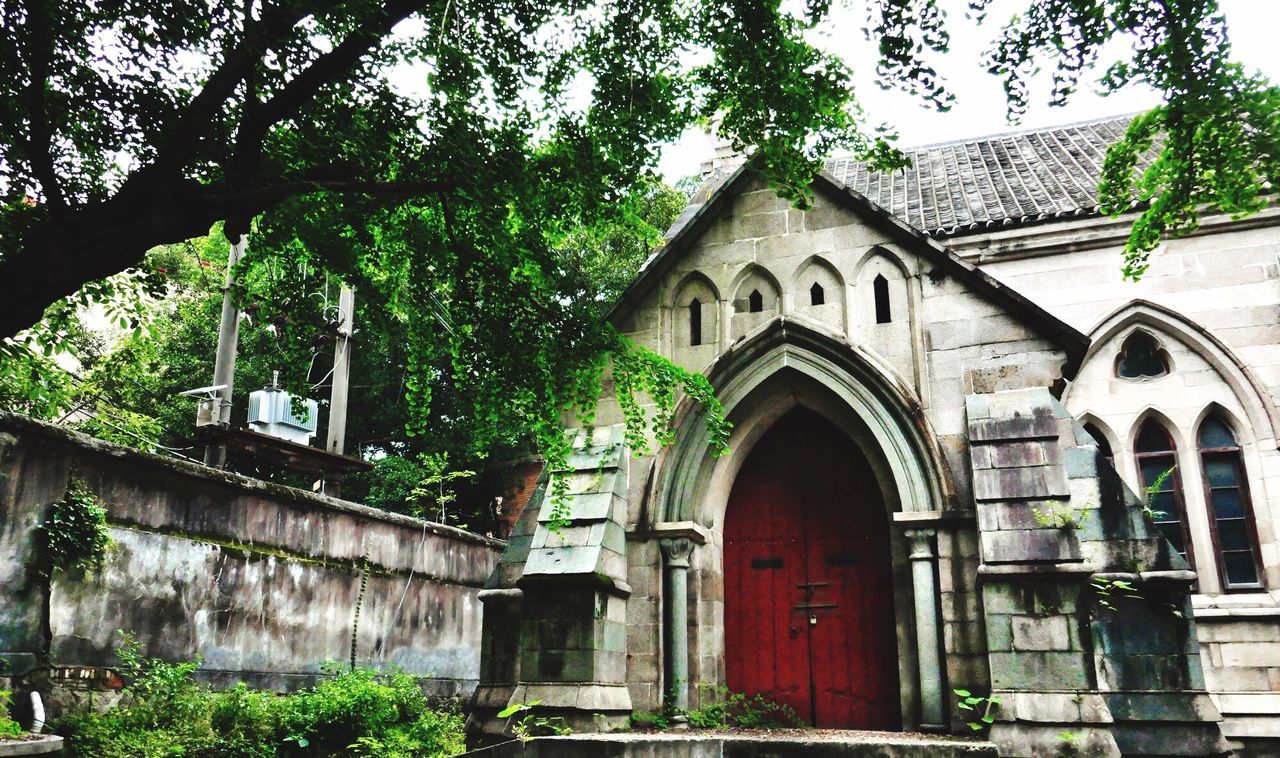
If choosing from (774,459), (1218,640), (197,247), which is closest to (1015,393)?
(774,459)

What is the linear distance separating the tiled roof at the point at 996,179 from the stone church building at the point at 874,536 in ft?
11.1

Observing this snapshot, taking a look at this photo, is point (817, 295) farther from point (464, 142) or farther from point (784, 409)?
point (464, 142)

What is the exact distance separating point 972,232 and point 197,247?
17.3m

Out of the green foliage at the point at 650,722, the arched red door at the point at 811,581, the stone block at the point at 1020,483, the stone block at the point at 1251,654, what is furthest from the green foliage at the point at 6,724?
the stone block at the point at 1251,654

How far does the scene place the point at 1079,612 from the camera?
650cm

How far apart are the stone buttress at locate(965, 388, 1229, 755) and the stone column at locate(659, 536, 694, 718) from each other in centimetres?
265

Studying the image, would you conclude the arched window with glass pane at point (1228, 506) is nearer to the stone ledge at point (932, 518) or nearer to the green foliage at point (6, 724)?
the stone ledge at point (932, 518)

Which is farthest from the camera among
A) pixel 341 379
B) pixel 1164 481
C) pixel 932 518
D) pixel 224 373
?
pixel 341 379

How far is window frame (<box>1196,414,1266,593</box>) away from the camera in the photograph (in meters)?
10.6

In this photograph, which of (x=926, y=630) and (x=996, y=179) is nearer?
(x=926, y=630)

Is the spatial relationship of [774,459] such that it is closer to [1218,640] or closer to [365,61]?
[365,61]

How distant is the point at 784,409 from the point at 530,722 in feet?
12.5

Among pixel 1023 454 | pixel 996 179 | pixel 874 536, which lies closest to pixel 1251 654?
pixel 874 536

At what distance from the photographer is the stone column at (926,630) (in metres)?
7.20
